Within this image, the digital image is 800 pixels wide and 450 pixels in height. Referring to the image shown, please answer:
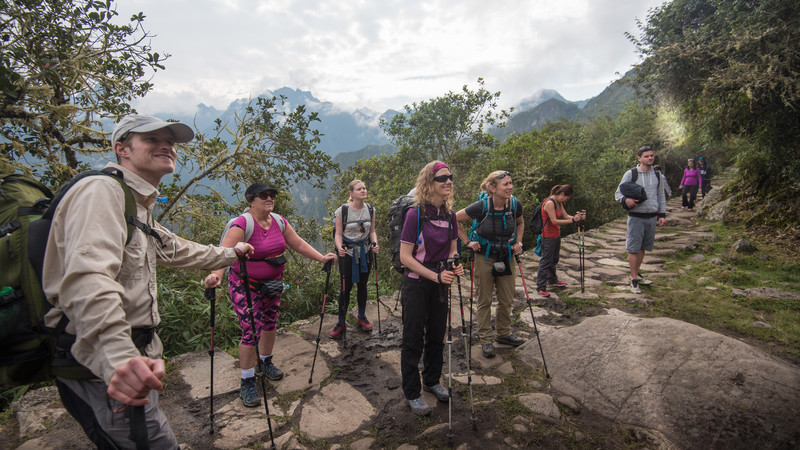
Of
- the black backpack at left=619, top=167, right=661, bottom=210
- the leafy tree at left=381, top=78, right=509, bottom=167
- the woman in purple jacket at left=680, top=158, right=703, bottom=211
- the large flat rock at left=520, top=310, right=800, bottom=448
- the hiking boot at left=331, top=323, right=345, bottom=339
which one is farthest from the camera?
the leafy tree at left=381, top=78, right=509, bottom=167

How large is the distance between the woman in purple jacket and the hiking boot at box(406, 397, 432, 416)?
52.8 feet

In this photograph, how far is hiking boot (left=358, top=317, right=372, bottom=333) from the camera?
5.54m

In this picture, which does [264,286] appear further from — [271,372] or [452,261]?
[452,261]

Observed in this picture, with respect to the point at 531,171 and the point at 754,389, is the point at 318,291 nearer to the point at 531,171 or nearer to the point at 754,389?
the point at 754,389

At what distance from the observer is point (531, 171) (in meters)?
11.0

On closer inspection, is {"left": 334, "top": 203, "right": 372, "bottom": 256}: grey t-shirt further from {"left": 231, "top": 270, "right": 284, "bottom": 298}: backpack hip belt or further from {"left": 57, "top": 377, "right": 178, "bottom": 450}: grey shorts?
{"left": 57, "top": 377, "right": 178, "bottom": 450}: grey shorts

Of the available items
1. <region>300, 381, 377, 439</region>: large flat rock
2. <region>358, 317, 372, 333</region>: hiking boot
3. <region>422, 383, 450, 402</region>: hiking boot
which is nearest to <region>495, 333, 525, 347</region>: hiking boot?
<region>422, 383, 450, 402</region>: hiking boot

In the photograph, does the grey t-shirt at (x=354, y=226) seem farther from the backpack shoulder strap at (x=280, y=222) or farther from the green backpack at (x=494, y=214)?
the green backpack at (x=494, y=214)

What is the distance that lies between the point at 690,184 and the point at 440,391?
54.2 ft

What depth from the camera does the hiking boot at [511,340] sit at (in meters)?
4.80

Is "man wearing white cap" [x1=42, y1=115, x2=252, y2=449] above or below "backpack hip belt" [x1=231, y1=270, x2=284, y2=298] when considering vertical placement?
above

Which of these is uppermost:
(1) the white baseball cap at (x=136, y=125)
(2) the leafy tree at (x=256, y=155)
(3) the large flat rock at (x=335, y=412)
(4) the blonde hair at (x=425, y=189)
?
(2) the leafy tree at (x=256, y=155)

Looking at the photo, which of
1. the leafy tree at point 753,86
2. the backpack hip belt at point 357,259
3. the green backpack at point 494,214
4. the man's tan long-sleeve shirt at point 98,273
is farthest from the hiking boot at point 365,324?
the leafy tree at point 753,86

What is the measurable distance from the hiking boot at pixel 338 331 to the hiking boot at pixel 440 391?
6.25 ft
